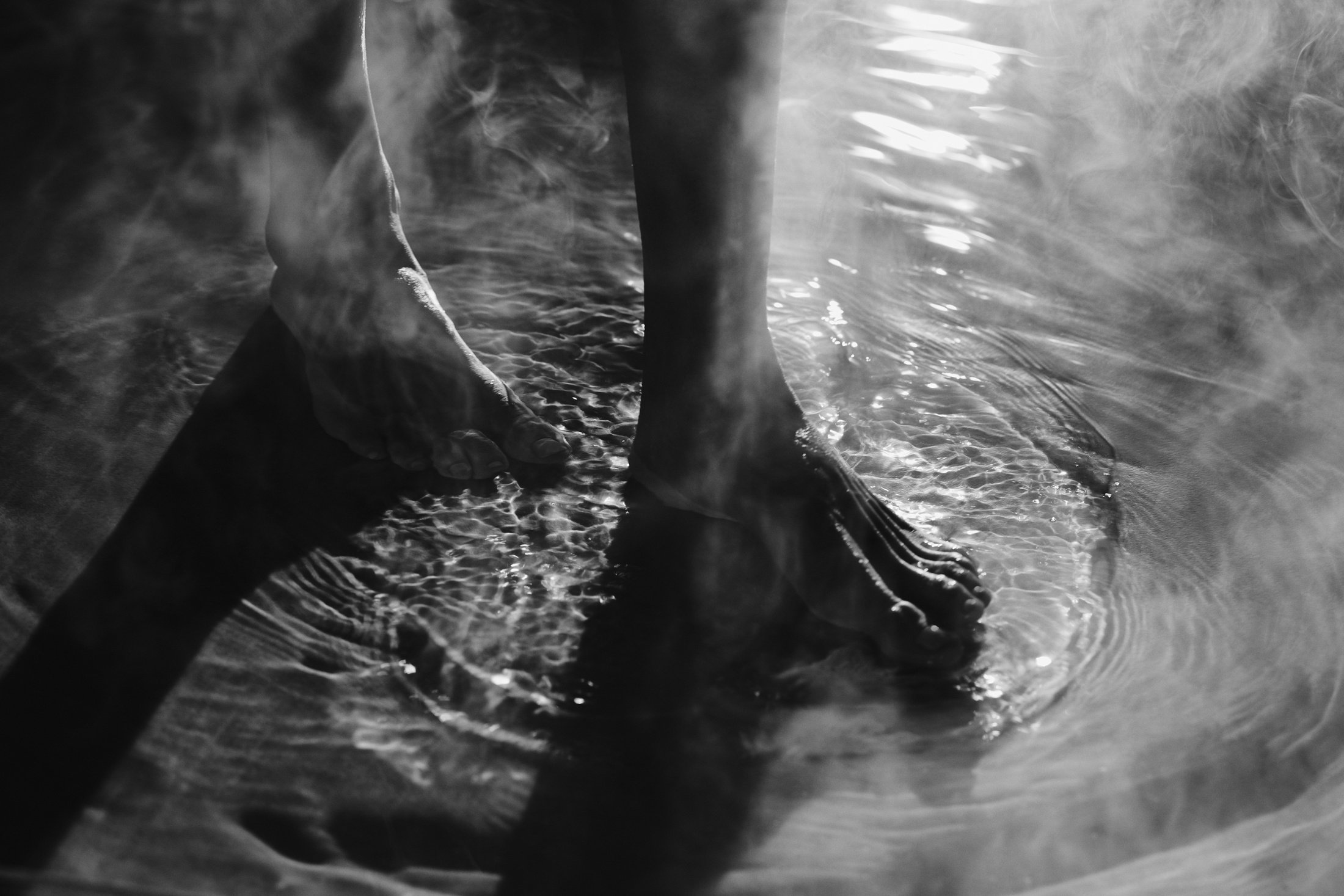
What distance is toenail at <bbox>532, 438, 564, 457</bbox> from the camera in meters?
1.84

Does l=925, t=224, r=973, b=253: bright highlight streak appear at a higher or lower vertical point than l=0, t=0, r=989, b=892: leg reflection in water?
higher

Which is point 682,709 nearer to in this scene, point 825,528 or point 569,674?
point 569,674

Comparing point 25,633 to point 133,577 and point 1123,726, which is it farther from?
point 1123,726

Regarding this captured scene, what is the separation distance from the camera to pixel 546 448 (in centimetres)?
184

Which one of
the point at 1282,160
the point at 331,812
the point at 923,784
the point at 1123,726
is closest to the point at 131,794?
the point at 331,812

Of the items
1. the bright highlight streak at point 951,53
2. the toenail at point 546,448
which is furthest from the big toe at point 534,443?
the bright highlight streak at point 951,53

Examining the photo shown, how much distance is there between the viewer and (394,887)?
3.96ft

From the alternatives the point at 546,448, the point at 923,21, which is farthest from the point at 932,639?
the point at 923,21

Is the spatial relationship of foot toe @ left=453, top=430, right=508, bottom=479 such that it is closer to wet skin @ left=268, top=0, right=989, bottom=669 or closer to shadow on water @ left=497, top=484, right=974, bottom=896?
wet skin @ left=268, top=0, right=989, bottom=669

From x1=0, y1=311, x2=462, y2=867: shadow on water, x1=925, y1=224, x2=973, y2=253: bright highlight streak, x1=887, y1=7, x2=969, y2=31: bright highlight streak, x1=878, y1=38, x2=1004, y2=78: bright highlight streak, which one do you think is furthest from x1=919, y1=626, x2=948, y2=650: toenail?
x1=887, y1=7, x2=969, y2=31: bright highlight streak

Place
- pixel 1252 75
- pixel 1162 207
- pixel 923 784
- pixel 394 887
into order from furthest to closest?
pixel 1252 75 < pixel 1162 207 < pixel 923 784 < pixel 394 887

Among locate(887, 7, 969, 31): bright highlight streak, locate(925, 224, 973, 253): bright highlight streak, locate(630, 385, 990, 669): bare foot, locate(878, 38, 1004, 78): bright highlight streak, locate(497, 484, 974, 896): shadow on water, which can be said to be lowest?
locate(497, 484, 974, 896): shadow on water

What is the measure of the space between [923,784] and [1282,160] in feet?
6.67

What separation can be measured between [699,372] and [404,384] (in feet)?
1.63
